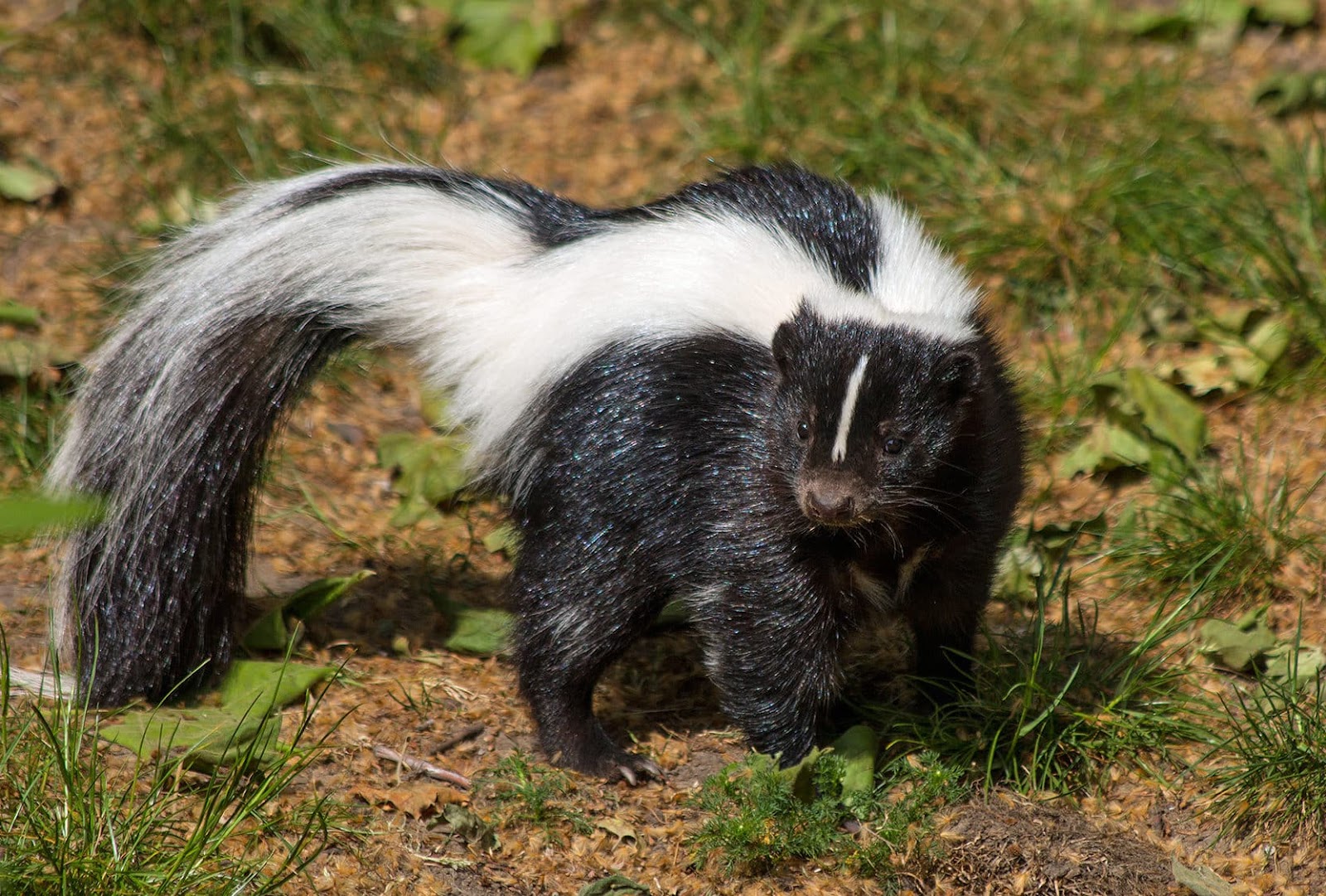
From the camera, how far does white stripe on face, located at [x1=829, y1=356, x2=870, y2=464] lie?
4664mm

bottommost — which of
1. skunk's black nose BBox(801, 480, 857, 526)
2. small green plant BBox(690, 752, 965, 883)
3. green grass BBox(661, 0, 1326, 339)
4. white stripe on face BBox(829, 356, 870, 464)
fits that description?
small green plant BBox(690, 752, 965, 883)

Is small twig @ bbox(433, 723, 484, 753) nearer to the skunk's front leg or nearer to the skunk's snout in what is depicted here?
the skunk's front leg

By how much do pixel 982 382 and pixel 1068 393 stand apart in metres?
2.45

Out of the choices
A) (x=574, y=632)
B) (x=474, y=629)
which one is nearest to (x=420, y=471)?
(x=474, y=629)

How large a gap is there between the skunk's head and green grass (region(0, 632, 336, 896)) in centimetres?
185

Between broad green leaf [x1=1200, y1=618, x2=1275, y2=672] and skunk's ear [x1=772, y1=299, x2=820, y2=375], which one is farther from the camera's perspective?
broad green leaf [x1=1200, y1=618, x2=1275, y2=672]

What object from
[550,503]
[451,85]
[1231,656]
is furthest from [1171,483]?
[451,85]

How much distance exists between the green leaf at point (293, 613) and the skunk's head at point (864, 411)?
2.16 meters

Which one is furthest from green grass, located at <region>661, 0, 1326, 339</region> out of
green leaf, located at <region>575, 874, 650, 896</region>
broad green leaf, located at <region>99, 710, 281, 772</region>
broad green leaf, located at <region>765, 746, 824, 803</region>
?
broad green leaf, located at <region>99, 710, 281, 772</region>

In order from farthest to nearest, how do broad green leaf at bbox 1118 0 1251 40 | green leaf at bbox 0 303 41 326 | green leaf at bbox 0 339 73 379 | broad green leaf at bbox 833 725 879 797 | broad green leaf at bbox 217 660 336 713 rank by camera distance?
broad green leaf at bbox 1118 0 1251 40 → green leaf at bbox 0 303 41 326 → green leaf at bbox 0 339 73 379 → broad green leaf at bbox 217 660 336 713 → broad green leaf at bbox 833 725 879 797

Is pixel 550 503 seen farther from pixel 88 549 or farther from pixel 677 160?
pixel 677 160

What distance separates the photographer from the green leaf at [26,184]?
26.5 ft

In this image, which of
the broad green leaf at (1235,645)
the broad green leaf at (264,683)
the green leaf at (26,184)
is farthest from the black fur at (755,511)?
the green leaf at (26,184)

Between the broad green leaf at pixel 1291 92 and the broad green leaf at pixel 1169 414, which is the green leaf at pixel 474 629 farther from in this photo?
the broad green leaf at pixel 1291 92
